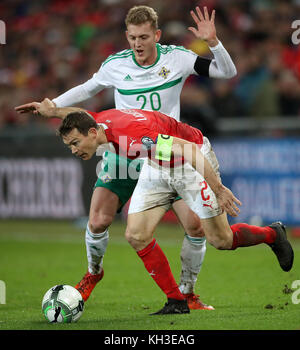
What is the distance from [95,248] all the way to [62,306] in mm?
921

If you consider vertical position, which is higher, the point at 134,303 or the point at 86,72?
the point at 86,72

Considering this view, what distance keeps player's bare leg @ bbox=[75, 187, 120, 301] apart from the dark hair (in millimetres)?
1067

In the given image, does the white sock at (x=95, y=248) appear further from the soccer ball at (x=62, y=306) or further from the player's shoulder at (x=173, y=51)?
the player's shoulder at (x=173, y=51)

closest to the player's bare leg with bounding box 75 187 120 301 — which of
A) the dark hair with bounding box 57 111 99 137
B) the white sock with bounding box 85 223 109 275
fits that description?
the white sock with bounding box 85 223 109 275

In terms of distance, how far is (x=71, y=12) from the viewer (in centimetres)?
1753

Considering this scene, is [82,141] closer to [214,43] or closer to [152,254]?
[152,254]

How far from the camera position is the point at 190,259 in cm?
632

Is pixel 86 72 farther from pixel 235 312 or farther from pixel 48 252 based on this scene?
pixel 235 312

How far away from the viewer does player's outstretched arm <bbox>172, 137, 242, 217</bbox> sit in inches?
205

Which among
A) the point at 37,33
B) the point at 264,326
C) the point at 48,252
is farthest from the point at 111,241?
the point at 37,33

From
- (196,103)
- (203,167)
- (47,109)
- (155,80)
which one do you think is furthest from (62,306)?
(196,103)

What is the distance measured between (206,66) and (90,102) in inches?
328

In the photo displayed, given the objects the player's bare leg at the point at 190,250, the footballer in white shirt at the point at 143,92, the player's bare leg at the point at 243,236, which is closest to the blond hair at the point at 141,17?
the footballer in white shirt at the point at 143,92

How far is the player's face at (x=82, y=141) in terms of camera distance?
5.47 meters
